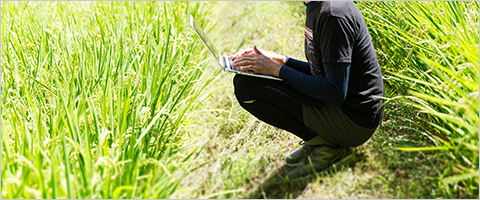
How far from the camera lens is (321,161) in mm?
1769

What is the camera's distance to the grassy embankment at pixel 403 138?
154 cm

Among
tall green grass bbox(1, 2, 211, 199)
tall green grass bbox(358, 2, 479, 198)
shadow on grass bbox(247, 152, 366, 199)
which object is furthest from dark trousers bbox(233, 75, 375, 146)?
tall green grass bbox(1, 2, 211, 199)

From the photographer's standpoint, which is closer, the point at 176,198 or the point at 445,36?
the point at 176,198

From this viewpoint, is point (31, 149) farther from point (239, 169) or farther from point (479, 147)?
point (479, 147)

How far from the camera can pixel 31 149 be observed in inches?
64.0

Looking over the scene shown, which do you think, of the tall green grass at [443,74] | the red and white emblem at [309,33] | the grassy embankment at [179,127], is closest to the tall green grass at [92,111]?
the grassy embankment at [179,127]

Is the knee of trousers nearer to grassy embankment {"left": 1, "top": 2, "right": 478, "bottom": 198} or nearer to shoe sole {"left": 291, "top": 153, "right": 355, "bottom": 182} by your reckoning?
grassy embankment {"left": 1, "top": 2, "right": 478, "bottom": 198}

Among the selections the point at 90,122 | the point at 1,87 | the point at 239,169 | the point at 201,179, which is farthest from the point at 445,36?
the point at 1,87

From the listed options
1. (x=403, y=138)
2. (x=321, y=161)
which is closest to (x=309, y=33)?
(x=321, y=161)

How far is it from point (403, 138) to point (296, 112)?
20.2 inches

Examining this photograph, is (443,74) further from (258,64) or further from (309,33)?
(258,64)

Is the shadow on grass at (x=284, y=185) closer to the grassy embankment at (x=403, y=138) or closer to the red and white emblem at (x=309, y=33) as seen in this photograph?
the grassy embankment at (x=403, y=138)

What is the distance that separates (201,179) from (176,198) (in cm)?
24

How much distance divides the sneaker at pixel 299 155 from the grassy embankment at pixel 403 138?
0.21ft
